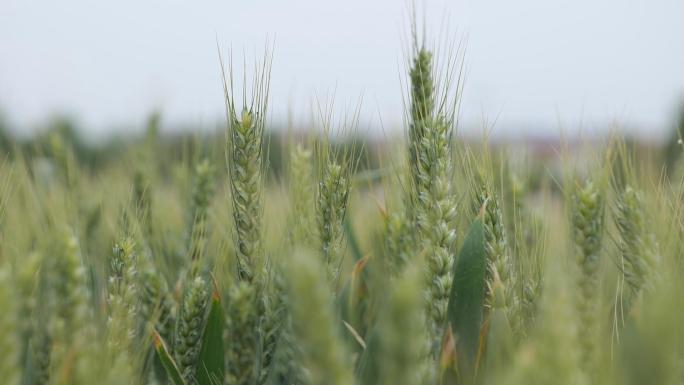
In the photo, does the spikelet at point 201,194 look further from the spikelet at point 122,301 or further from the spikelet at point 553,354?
the spikelet at point 553,354

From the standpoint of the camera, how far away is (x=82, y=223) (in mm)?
1912

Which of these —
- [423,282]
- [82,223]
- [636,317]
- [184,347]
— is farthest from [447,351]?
[82,223]

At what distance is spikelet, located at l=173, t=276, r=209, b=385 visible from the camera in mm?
1228

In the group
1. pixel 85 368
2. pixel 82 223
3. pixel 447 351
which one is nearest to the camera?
pixel 85 368

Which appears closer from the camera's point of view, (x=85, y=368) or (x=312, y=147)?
(x=85, y=368)

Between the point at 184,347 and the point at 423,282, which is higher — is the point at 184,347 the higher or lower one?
the lower one

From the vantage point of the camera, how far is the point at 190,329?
4.05 feet

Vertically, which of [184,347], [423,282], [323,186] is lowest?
[184,347]

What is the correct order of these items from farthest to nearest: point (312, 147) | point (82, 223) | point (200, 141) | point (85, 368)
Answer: point (200, 141)
point (82, 223)
point (312, 147)
point (85, 368)

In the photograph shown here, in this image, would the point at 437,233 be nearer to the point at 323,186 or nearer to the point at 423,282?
the point at 423,282

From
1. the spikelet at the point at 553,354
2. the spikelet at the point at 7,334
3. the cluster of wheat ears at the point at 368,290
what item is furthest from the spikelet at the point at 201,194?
the spikelet at the point at 553,354

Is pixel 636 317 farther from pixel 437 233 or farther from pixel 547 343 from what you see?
pixel 547 343

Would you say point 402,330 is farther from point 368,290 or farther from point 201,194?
point 201,194

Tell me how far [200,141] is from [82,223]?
1.43 ft
